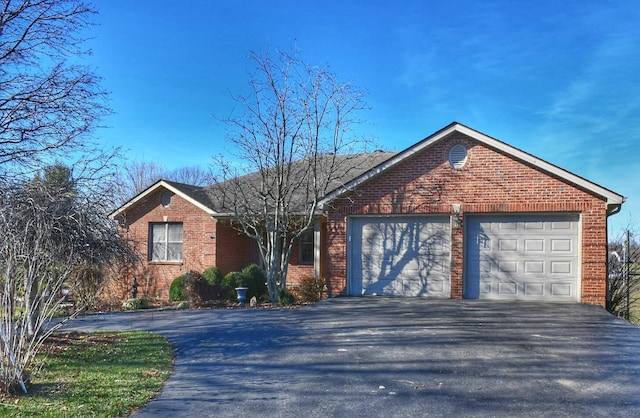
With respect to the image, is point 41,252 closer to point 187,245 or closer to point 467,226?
point 467,226

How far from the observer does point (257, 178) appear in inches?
798

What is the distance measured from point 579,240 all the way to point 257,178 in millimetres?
11578

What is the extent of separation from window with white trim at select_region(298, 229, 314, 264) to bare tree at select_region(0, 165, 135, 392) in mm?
9761

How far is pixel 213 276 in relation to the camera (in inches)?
686

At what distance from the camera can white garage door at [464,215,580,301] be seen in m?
13.6

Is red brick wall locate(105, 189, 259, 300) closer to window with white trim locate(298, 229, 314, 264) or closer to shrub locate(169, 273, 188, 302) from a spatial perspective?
shrub locate(169, 273, 188, 302)

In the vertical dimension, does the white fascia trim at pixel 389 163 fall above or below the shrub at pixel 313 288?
above

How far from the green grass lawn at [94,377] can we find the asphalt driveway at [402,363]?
0.98 feet

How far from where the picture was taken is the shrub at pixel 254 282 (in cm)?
1711

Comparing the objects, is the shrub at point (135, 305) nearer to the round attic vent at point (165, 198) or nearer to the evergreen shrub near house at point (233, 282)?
the evergreen shrub near house at point (233, 282)

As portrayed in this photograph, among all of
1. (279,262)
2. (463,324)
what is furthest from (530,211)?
(279,262)

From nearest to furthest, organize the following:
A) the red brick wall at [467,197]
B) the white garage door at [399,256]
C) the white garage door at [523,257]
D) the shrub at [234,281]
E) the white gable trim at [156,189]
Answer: the red brick wall at [467,197]
the white garage door at [523,257]
the white garage door at [399,256]
the shrub at [234,281]
the white gable trim at [156,189]

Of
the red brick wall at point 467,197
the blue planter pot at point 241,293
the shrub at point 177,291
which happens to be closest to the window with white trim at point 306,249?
the blue planter pot at point 241,293

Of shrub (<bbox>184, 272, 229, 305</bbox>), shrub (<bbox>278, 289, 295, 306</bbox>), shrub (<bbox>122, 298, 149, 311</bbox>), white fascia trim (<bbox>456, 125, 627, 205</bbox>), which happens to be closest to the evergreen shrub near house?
shrub (<bbox>184, 272, 229, 305</bbox>)
